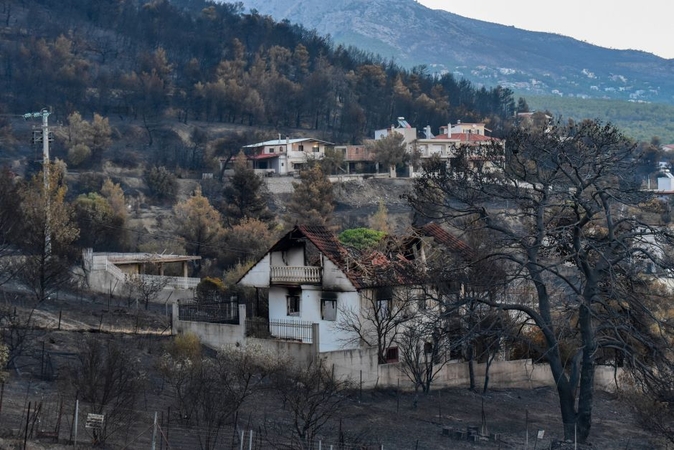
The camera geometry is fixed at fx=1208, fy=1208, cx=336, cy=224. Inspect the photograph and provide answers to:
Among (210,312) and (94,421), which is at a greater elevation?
(94,421)

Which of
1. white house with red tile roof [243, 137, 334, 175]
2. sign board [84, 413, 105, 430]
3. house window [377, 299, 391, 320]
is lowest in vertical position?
sign board [84, 413, 105, 430]

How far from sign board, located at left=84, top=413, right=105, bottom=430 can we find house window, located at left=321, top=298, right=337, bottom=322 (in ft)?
49.9

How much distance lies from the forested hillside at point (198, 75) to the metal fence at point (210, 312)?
77257mm

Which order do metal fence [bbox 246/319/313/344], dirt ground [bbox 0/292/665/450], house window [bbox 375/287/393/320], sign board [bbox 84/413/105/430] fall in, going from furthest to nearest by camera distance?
1. metal fence [bbox 246/319/313/344]
2. house window [bbox 375/287/393/320]
3. dirt ground [bbox 0/292/665/450]
4. sign board [bbox 84/413/105/430]

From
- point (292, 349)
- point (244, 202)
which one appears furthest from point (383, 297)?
point (244, 202)

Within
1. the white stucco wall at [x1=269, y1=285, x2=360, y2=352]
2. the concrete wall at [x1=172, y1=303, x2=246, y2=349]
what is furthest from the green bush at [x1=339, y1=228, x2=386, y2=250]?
the concrete wall at [x1=172, y1=303, x2=246, y2=349]

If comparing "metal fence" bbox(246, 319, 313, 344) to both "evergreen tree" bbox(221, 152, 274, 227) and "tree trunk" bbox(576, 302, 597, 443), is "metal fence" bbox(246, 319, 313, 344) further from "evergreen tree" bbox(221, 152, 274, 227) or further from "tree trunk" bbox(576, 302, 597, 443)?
"evergreen tree" bbox(221, 152, 274, 227)

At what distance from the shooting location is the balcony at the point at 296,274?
36906 millimetres

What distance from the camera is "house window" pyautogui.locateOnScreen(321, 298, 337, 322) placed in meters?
36.5

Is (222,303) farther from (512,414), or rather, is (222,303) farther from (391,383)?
(512,414)

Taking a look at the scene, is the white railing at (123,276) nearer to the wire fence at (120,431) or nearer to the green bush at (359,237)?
the green bush at (359,237)

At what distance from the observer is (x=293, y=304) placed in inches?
1503

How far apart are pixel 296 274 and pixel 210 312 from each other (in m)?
2.91

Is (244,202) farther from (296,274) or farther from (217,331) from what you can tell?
(217,331)
